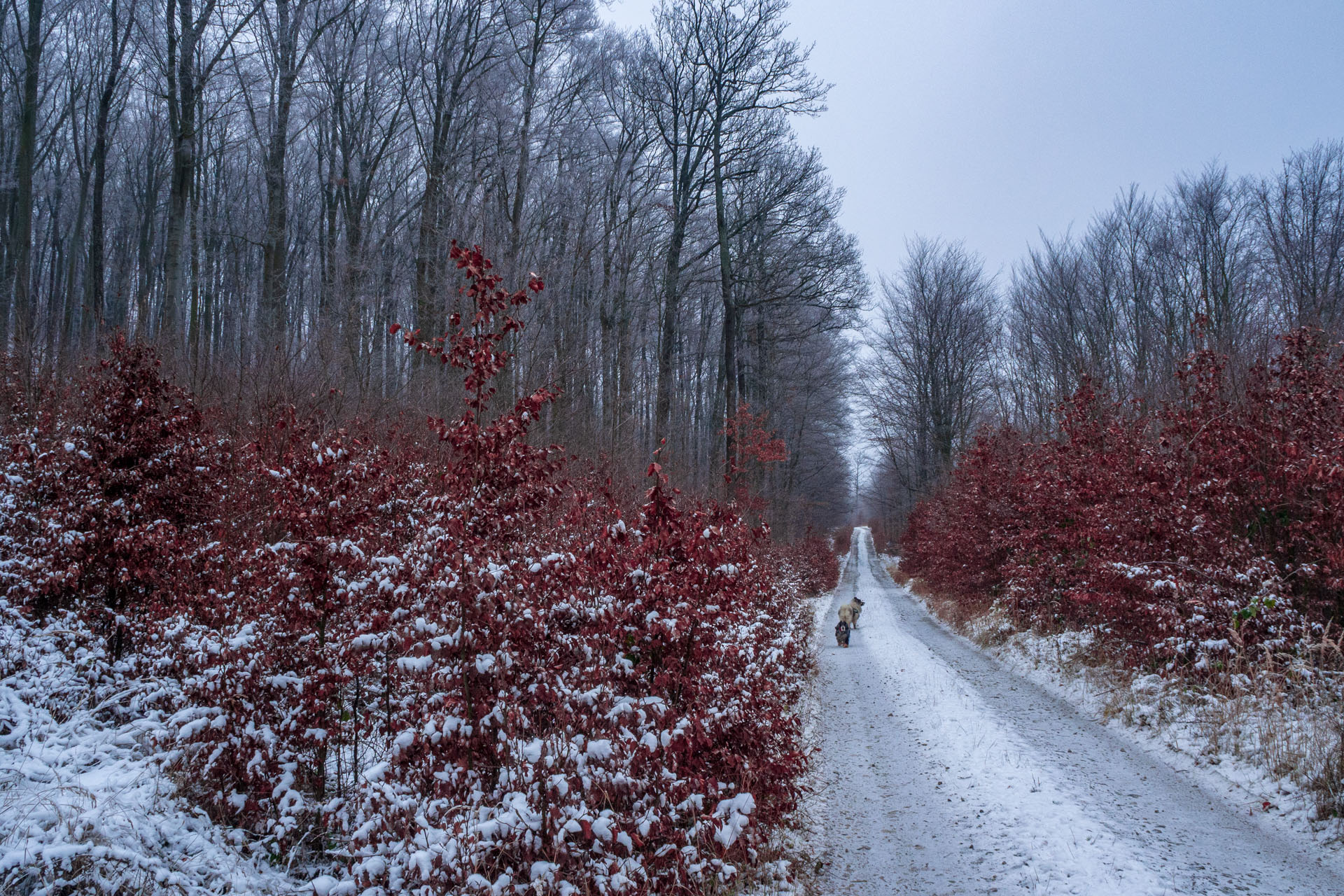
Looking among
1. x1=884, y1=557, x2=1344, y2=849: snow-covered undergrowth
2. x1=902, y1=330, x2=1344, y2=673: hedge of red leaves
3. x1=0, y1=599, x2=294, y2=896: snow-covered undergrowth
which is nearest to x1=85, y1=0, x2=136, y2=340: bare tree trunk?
x1=0, y1=599, x2=294, y2=896: snow-covered undergrowth

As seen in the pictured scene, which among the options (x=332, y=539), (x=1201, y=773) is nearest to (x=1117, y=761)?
(x=1201, y=773)

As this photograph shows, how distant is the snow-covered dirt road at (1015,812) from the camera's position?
14.7ft

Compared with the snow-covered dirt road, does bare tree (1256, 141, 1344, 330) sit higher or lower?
higher

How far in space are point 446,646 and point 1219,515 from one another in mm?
8672

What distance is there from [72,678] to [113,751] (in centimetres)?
107

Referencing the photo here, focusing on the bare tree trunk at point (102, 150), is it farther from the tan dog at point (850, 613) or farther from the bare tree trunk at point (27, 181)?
the tan dog at point (850, 613)

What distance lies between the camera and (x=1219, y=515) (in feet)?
25.6

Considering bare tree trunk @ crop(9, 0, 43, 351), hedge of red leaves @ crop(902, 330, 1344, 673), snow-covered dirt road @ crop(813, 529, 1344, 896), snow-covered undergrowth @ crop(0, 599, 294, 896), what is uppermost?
bare tree trunk @ crop(9, 0, 43, 351)

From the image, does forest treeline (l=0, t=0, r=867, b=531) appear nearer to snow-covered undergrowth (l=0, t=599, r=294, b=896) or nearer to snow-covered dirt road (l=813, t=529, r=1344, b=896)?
snow-covered undergrowth (l=0, t=599, r=294, b=896)

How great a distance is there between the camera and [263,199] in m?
29.0

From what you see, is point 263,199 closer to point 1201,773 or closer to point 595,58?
point 595,58

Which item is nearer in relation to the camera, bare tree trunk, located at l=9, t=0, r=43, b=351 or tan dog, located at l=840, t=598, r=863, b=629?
bare tree trunk, located at l=9, t=0, r=43, b=351

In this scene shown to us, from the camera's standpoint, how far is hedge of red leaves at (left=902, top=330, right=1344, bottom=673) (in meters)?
6.96

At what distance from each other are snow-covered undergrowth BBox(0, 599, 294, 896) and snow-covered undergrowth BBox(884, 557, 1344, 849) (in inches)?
284
